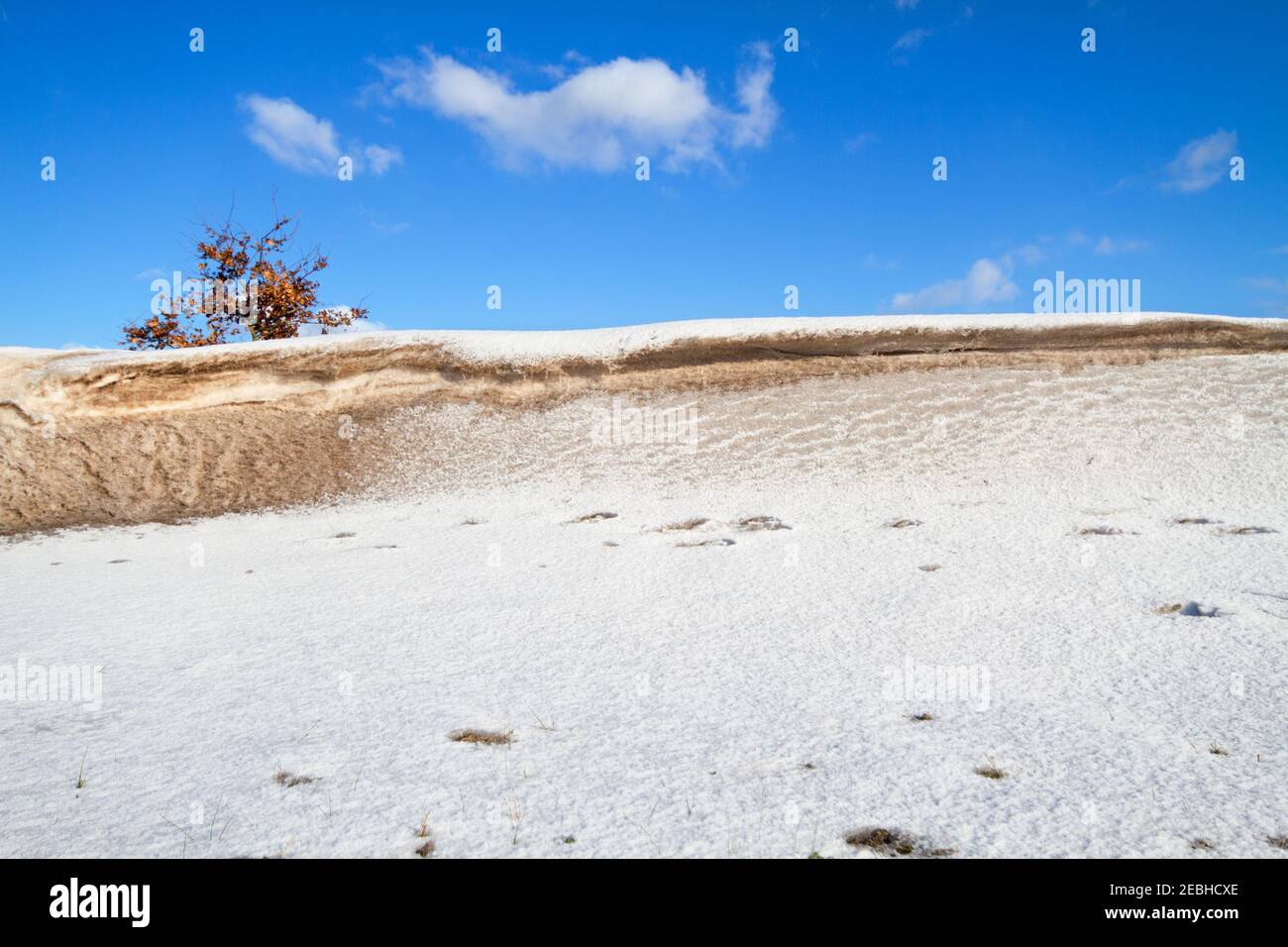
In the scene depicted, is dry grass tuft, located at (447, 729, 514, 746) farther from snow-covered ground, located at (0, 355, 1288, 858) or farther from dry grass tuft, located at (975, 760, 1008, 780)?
dry grass tuft, located at (975, 760, 1008, 780)

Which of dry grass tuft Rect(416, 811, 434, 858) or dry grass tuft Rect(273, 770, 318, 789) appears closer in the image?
dry grass tuft Rect(416, 811, 434, 858)

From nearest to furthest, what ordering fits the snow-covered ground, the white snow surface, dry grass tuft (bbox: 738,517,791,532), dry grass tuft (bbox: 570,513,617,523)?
the snow-covered ground, dry grass tuft (bbox: 738,517,791,532), dry grass tuft (bbox: 570,513,617,523), the white snow surface

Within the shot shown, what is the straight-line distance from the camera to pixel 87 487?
9109 mm

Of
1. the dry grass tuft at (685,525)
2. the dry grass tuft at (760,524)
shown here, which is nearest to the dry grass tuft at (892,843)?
the dry grass tuft at (760,524)

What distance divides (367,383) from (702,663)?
28.1 ft

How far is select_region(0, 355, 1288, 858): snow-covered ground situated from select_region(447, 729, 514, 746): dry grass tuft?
55 millimetres

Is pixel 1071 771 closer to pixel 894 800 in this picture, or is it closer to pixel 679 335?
pixel 894 800

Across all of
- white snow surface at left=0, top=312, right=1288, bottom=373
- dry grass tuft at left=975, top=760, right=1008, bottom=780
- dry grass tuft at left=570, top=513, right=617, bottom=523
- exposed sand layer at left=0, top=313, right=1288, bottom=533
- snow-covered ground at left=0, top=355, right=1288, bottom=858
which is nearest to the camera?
snow-covered ground at left=0, top=355, right=1288, bottom=858

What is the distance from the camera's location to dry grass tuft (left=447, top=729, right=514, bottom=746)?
9.10 ft

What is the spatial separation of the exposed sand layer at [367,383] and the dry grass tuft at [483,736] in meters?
6.76

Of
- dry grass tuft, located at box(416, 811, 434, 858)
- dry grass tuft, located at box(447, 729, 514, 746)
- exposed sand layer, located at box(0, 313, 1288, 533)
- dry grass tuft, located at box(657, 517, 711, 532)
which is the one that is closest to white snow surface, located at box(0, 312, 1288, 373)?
exposed sand layer, located at box(0, 313, 1288, 533)

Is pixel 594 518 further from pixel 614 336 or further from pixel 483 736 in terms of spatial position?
pixel 483 736
